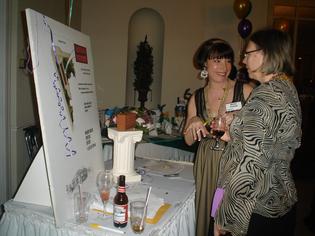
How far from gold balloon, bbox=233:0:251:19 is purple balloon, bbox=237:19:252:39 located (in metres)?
0.11

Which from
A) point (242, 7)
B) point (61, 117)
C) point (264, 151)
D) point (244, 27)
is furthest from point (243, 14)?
point (61, 117)

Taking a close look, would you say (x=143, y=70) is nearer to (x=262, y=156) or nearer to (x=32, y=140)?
(x=32, y=140)

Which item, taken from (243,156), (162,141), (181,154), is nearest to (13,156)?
(162,141)

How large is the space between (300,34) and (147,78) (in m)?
3.48

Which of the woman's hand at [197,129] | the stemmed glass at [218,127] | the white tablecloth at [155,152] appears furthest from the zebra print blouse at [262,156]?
the white tablecloth at [155,152]

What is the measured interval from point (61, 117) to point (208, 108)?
1093 millimetres

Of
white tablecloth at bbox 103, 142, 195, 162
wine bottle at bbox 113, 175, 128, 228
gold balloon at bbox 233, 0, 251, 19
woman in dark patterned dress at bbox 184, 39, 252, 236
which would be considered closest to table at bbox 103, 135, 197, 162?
white tablecloth at bbox 103, 142, 195, 162

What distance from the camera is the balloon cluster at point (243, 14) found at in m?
5.01

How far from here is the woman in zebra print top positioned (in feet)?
3.63

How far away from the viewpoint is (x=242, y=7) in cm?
502

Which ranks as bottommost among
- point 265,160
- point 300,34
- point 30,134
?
point 30,134

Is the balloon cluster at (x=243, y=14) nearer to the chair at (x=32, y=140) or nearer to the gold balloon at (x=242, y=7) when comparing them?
the gold balloon at (x=242, y=7)

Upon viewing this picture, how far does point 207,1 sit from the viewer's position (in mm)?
5414

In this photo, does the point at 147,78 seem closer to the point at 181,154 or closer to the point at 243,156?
the point at 181,154
